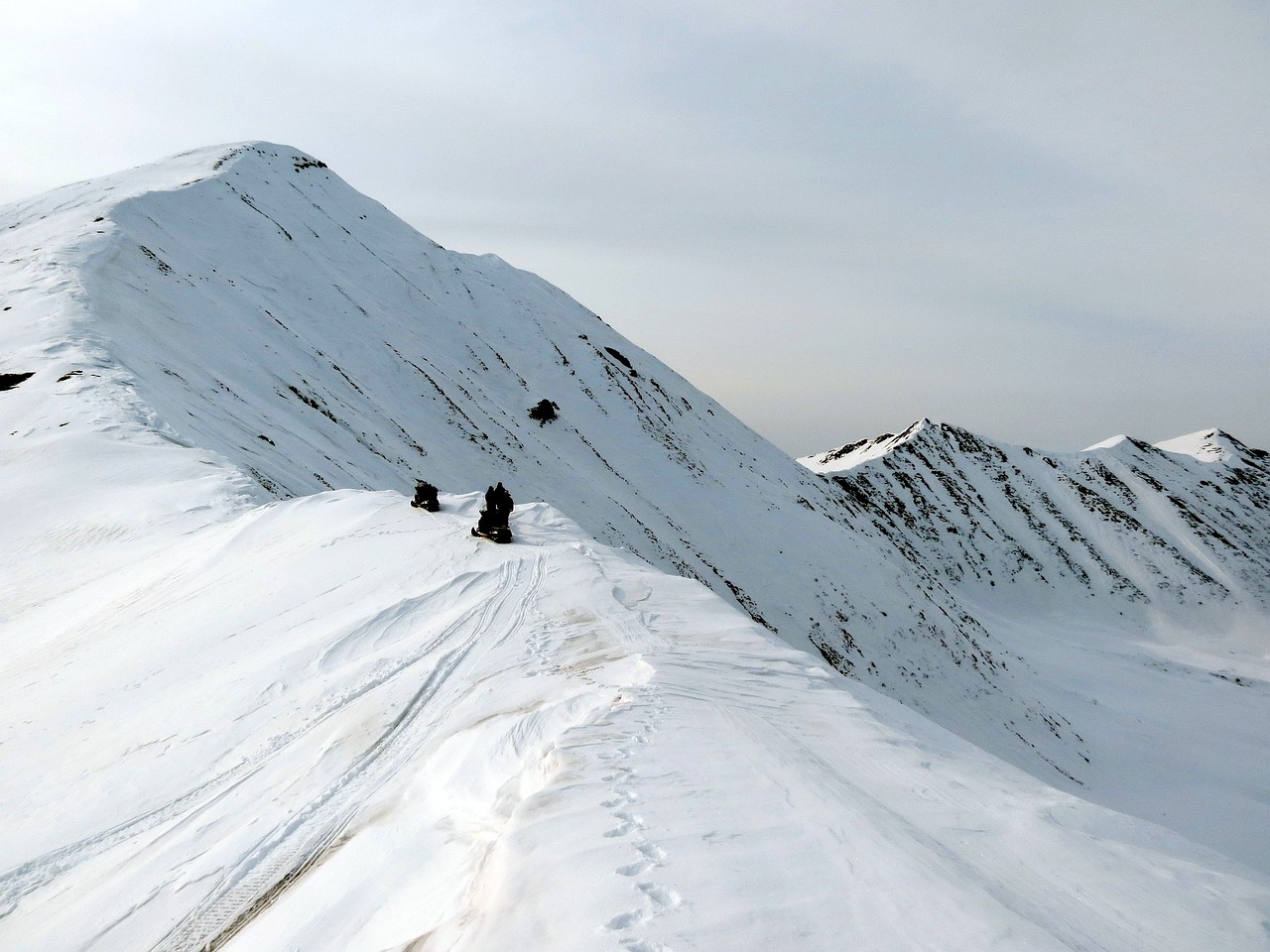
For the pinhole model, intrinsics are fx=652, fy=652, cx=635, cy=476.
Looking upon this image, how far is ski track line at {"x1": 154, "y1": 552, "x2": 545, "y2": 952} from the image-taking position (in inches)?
162

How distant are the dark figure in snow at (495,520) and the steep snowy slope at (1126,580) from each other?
3122 cm

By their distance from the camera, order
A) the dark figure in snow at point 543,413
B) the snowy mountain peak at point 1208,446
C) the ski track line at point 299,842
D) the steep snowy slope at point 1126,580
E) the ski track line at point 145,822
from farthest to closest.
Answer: the snowy mountain peak at point 1208,446, the dark figure in snow at point 543,413, the steep snowy slope at point 1126,580, the ski track line at point 145,822, the ski track line at point 299,842

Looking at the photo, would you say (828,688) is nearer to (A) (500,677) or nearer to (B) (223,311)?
(A) (500,677)

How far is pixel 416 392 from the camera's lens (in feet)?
125

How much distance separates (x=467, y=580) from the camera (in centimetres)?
942

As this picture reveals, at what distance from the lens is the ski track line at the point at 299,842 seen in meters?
4.12

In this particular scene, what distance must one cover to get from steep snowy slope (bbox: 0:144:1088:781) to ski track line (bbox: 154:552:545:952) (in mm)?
10364

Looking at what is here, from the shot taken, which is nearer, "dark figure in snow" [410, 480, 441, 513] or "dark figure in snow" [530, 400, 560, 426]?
"dark figure in snow" [410, 480, 441, 513]

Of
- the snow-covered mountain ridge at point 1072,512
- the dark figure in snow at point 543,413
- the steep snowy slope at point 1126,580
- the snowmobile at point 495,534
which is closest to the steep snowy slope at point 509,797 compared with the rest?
the snowmobile at point 495,534

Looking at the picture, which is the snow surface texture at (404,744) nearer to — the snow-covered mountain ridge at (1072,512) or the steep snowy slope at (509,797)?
the steep snowy slope at (509,797)

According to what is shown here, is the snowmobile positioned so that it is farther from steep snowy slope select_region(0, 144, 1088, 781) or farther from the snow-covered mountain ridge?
the snow-covered mountain ridge

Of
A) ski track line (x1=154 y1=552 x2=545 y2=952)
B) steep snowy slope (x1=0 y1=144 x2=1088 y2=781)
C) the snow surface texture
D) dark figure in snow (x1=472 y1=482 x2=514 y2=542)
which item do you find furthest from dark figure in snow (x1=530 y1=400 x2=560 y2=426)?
ski track line (x1=154 y1=552 x2=545 y2=952)

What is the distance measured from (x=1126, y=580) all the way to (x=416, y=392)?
69.2 m

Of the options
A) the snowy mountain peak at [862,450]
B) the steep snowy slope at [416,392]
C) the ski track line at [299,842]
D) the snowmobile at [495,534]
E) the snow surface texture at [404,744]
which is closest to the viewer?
the snow surface texture at [404,744]
